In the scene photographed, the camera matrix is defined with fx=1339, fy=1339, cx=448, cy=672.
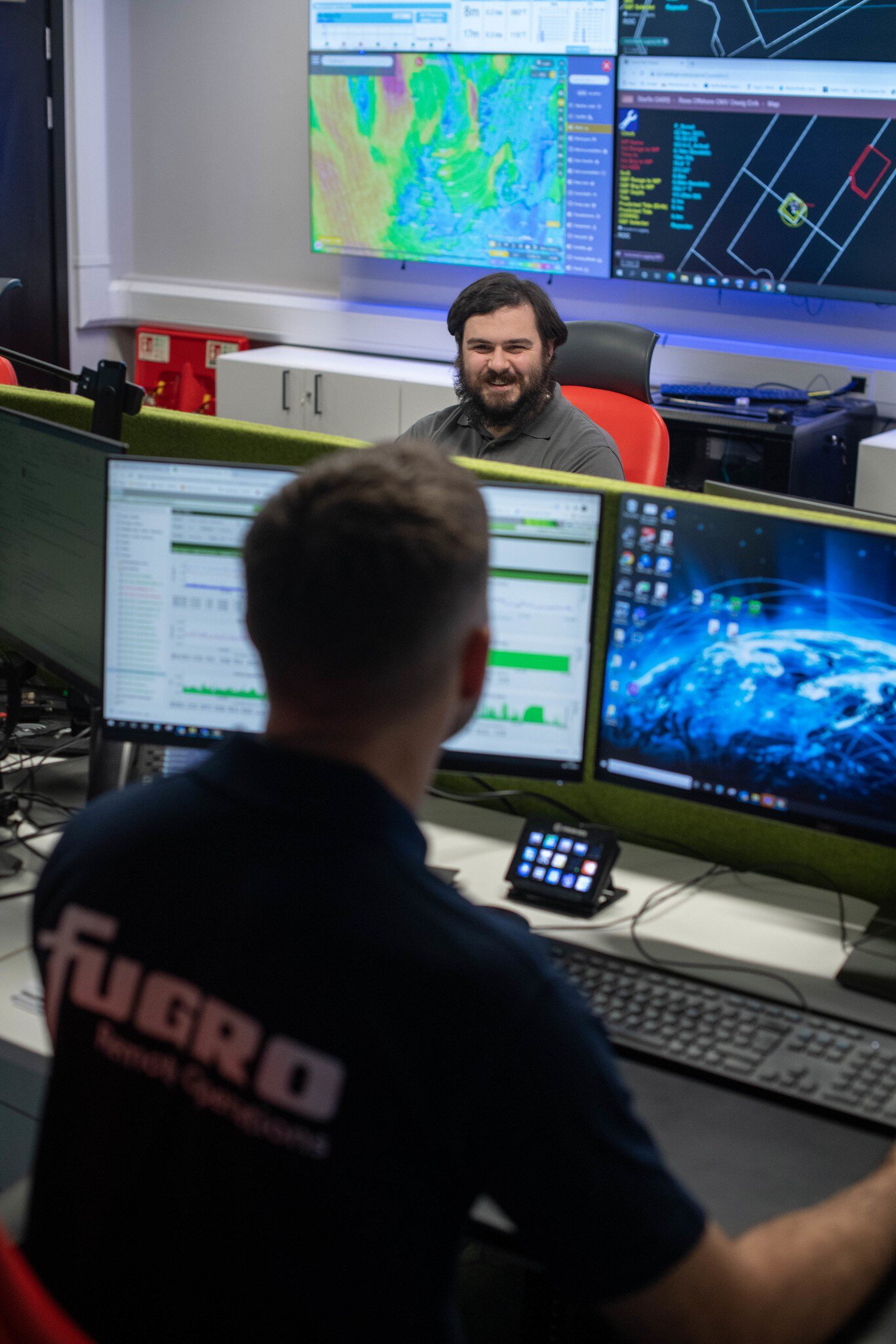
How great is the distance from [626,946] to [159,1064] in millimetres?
729

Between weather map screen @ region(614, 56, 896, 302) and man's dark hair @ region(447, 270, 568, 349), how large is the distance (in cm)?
129

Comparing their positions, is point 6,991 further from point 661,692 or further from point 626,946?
point 661,692

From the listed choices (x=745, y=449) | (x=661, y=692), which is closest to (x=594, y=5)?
(x=745, y=449)

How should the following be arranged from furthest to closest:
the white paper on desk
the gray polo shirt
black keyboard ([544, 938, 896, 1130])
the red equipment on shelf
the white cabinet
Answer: the red equipment on shelf, the white cabinet, the gray polo shirt, the white paper on desk, black keyboard ([544, 938, 896, 1130])

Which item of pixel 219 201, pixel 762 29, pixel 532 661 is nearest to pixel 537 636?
pixel 532 661

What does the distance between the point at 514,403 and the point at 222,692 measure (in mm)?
1620

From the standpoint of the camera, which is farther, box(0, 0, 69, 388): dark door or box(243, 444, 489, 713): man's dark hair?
box(0, 0, 69, 388): dark door

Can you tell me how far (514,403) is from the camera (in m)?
2.95

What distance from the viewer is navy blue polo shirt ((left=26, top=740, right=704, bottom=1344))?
0.71m

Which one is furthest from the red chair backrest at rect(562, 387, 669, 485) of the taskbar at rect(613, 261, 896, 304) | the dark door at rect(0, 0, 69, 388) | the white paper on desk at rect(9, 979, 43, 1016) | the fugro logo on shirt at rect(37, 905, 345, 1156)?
the dark door at rect(0, 0, 69, 388)

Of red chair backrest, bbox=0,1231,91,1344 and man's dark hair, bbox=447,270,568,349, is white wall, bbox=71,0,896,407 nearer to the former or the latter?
man's dark hair, bbox=447,270,568,349

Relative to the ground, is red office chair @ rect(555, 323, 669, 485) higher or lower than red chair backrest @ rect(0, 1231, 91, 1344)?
higher

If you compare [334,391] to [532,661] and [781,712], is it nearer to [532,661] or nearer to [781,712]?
[532,661]

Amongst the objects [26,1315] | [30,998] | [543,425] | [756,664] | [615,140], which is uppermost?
[615,140]
